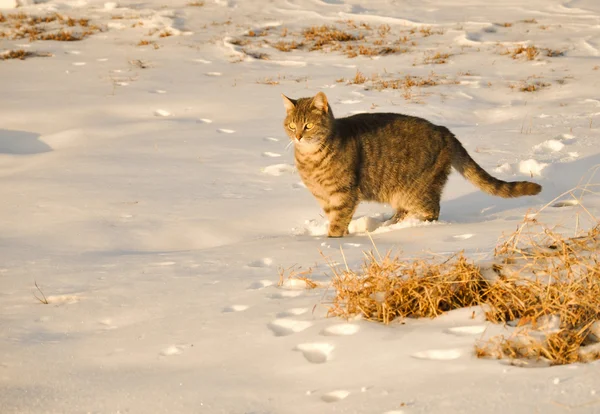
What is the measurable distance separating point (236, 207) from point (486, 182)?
2.26m

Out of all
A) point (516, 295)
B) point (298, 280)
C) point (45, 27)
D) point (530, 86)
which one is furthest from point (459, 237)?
point (45, 27)

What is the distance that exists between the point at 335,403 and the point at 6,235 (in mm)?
3995

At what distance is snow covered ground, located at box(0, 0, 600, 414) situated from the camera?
2.94 m

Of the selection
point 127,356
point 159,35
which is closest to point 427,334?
point 127,356

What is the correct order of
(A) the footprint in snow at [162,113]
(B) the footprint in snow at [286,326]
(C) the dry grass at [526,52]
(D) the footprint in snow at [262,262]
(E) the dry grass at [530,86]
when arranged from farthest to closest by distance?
(C) the dry grass at [526,52] < (E) the dry grass at [530,86] < (A) the footprint in snow at [162,113] < (D) the footprint in snow at [262,262] < (B) the footprint in snow at [286,326]

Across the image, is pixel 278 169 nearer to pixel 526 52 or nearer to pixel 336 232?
pixel 336 232

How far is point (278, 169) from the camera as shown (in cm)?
771

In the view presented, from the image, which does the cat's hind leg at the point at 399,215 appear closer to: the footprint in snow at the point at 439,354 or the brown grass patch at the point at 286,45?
the footprint in snow at the point at 439,354

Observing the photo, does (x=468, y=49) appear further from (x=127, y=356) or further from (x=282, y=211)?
(x=127, y=356)

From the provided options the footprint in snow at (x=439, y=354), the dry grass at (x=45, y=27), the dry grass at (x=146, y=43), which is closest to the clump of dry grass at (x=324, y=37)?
the dry grass at (x=146, y=43)

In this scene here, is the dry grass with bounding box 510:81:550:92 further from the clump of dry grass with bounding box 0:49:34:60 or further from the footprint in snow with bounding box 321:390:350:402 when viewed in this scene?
the footprint in snow with bounding box 321:390:350:402

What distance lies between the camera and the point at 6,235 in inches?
228

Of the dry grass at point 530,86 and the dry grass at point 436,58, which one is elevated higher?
the dry grass at point 436,58

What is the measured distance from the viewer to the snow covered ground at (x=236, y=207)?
294cm
